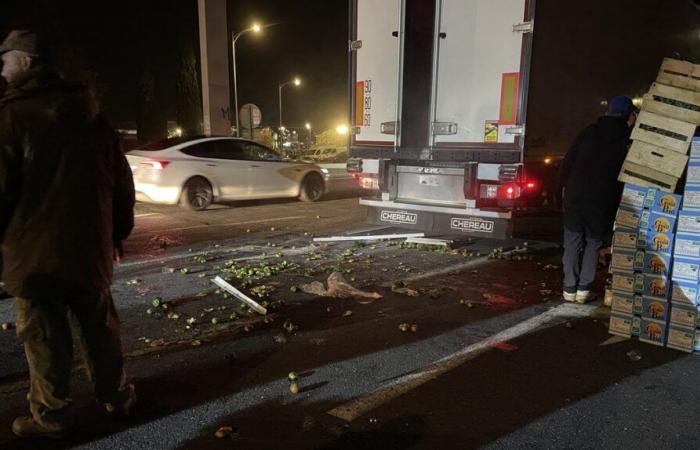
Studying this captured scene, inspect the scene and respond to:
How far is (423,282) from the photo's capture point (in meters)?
6.17

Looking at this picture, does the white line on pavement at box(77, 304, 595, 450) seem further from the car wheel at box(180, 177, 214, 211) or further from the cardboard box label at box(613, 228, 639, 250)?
the car wheel at box(180, 177, 214, 211)

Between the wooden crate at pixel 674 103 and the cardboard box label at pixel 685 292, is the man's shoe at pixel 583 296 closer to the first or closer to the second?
the cardboard box label at pixel 685 292

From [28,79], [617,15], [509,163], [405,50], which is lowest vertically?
[509,163]

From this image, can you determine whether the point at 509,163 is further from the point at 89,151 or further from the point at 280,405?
the point at 89,151

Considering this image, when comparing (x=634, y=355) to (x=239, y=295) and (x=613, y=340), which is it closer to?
(x=613, y=340)

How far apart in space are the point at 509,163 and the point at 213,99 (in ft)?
41.7

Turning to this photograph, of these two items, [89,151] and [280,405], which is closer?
[89,151]

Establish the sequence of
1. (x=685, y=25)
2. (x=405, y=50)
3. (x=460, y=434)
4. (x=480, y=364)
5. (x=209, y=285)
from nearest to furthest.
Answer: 1. (x=460, y=434)
2. (x=480, y=364)
3. (x=209, y=285)
4. (x=405, y=50)
5. (x=685, y=25)

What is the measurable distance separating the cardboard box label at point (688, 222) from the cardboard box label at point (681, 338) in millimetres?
792

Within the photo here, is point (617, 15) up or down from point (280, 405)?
up

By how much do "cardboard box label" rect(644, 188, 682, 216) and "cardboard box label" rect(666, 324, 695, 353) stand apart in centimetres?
94

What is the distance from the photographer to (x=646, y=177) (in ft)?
14.8

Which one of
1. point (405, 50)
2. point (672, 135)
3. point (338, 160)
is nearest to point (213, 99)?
point (405, 50)

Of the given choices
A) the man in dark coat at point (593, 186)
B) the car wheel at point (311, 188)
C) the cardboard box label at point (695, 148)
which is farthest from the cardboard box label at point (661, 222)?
the car wheel at point (311, 188)
